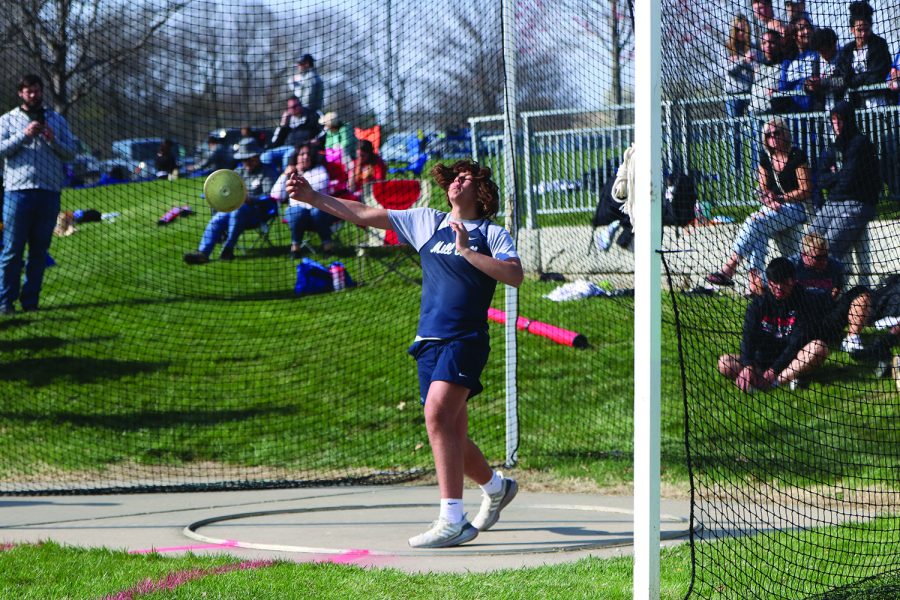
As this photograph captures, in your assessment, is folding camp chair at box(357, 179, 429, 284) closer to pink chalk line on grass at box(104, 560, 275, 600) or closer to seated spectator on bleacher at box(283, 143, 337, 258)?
seated spectator on bleacher at box(283, 143, 337, 258)

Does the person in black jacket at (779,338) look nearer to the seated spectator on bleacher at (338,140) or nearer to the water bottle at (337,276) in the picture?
the seated spectator on bleacher at (338,140)

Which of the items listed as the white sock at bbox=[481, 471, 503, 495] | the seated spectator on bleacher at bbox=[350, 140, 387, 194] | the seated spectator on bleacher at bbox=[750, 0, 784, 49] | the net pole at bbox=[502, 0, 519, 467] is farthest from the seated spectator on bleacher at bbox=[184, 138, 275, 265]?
the seated spectator on bleacher at bbox=[750, 0, 784, 49]

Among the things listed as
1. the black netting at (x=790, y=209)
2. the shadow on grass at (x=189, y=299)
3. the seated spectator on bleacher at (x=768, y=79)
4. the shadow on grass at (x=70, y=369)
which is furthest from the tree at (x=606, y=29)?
the shadow on grass at (x=70, y=369)

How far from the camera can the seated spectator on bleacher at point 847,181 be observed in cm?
581

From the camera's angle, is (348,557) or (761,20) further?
(761,20)

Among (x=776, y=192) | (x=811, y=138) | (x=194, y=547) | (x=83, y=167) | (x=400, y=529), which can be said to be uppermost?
(x=83, y=167)

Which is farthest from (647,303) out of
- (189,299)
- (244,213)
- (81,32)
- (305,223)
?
(189,299)

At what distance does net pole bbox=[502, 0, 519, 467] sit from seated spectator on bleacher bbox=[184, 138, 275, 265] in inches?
74.8

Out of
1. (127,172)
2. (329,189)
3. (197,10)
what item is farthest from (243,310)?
(197,10)

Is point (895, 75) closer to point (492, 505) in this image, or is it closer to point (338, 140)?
point (492, 505)

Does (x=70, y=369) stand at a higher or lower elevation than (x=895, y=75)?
lower

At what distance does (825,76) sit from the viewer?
5.86m

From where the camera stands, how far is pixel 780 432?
7629 millimetres

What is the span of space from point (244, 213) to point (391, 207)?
1.51m
